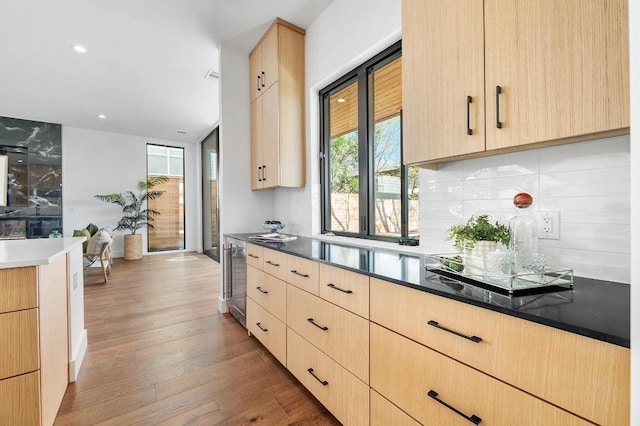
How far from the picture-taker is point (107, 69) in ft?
11.4

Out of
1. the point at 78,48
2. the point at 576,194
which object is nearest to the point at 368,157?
the point at 576,194

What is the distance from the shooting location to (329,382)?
1.45 m

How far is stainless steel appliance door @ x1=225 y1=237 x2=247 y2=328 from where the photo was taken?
8.34 ft

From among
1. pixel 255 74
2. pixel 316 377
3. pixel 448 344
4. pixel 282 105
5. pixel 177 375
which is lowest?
pixel 177 375

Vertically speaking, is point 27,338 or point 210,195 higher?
point 210,195

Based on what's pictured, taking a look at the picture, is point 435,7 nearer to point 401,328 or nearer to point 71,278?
point 401,328

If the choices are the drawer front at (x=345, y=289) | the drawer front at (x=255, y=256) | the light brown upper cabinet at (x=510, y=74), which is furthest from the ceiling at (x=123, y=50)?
the drawer front at (x=345, y=289)

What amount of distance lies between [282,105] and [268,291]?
5.68 ft

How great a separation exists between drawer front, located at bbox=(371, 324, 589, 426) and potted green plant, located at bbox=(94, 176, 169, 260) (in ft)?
21.5

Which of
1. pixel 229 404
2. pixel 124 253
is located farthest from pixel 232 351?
pixel 124 253

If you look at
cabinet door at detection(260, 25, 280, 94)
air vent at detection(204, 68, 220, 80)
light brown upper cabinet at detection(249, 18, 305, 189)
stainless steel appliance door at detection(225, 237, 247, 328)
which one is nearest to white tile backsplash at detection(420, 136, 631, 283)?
light brown upper cabinet at detection(249, 18, 305, 189)

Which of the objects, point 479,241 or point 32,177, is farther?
point 32,177

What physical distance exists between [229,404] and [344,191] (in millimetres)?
1774

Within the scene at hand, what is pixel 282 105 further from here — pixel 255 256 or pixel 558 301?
pixel 558 301
